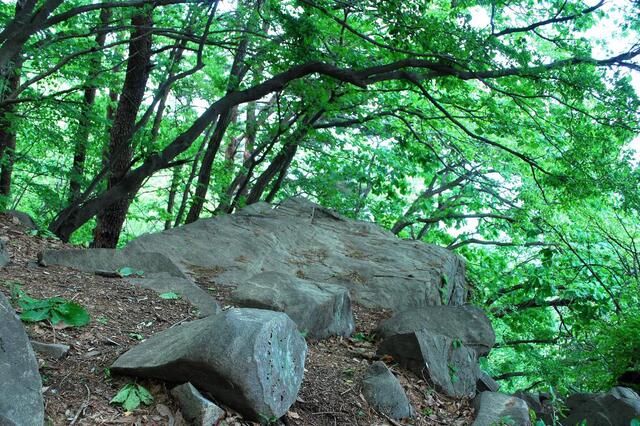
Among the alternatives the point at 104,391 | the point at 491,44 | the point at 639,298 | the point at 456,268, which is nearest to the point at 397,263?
the point at 456,268

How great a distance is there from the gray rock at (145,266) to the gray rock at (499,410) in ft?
7.65

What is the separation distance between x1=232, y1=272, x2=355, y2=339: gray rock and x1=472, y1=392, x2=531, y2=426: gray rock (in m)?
1.44

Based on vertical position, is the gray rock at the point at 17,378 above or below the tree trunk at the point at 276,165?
below

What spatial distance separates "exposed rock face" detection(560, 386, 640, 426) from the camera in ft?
15.5

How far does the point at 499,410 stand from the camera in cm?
432

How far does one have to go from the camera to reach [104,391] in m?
3.11

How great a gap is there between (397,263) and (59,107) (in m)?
5.76

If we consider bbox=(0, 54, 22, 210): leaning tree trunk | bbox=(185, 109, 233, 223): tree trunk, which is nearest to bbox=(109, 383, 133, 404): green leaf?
bbox=(0, 54, 22, 210): leaning tree trunk

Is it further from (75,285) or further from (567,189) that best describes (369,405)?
(567,189)

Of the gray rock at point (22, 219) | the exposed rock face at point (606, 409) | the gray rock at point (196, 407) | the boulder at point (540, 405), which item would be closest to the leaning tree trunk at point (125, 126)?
the gray rock at point (22, 219)

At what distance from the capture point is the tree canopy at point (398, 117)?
6.58 meters

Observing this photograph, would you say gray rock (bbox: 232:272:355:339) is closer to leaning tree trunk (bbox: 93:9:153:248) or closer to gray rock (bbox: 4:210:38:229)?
gray rock (bbox: 4:210:38:229)

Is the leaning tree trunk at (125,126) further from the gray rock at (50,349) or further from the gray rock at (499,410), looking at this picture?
the gray rock at (499,410)

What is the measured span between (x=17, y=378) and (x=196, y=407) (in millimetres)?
904
